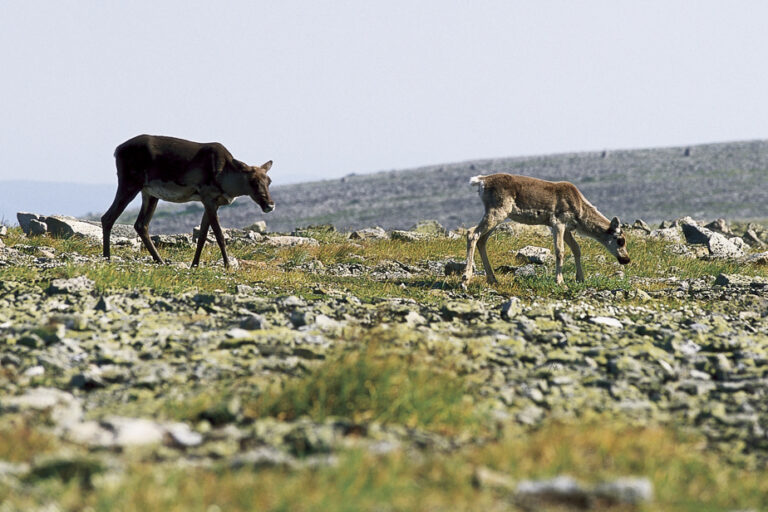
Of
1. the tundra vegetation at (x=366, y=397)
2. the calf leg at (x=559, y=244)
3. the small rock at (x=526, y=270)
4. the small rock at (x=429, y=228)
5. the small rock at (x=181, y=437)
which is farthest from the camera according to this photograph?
the small rock at (x=429, y=228)

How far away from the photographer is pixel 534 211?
15945 mm

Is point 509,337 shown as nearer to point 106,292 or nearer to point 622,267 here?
point 106,292

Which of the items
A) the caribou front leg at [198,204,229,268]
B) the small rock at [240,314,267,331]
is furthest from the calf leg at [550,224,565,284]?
the small rock at [240,314,267,331]

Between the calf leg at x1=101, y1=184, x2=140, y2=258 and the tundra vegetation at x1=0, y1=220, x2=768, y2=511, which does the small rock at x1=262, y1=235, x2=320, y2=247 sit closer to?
the calf leg at x1=101, y1=184, x2=140, y2=258

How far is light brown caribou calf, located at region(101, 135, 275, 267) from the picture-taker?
15172mm

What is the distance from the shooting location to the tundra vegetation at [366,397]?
4.62m

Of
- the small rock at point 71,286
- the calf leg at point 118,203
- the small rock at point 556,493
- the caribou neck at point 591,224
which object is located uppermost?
the calf leg at point 118,203

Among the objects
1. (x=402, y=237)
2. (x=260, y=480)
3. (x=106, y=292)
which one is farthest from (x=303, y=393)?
(x=402, y=237)

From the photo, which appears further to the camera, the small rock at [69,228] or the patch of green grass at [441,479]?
the small rock at [69,228]

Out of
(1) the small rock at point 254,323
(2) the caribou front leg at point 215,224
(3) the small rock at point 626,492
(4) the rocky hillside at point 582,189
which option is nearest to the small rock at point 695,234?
(2) the caribou front leg at point 215,224

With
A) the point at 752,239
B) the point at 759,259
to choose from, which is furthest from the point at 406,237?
the point at 752,239

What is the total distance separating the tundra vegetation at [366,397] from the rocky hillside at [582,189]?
3756 cm

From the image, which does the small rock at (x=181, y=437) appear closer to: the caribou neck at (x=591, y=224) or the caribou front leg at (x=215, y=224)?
the caribou front leg at (x=215, y=224)

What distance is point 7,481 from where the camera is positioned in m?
4.48
